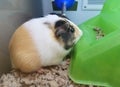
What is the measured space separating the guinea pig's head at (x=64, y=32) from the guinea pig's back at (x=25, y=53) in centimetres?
9

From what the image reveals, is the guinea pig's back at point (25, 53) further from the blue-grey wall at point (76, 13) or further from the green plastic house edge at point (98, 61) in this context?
the blue-grey wall at point (76, 13)

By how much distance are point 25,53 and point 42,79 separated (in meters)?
0.11

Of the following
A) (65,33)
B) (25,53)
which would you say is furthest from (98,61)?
(25,53)

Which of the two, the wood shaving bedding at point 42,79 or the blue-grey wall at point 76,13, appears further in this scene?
the blue-grey wall at point 76,13

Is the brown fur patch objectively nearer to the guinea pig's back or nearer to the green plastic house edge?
the guinea pig's back

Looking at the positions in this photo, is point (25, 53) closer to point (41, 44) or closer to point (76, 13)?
point (41, 44)

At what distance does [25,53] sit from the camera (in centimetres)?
68

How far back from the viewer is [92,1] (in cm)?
113

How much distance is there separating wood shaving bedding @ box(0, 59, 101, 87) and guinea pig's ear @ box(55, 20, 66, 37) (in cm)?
14

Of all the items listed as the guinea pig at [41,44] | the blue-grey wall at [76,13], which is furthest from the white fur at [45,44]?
the blue-grey wall at [76,13]

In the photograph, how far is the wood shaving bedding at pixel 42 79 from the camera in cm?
68

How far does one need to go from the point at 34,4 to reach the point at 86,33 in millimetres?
407

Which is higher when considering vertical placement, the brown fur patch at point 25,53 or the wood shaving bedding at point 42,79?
the brown fur patch at point 25,53

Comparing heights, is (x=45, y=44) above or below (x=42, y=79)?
above
